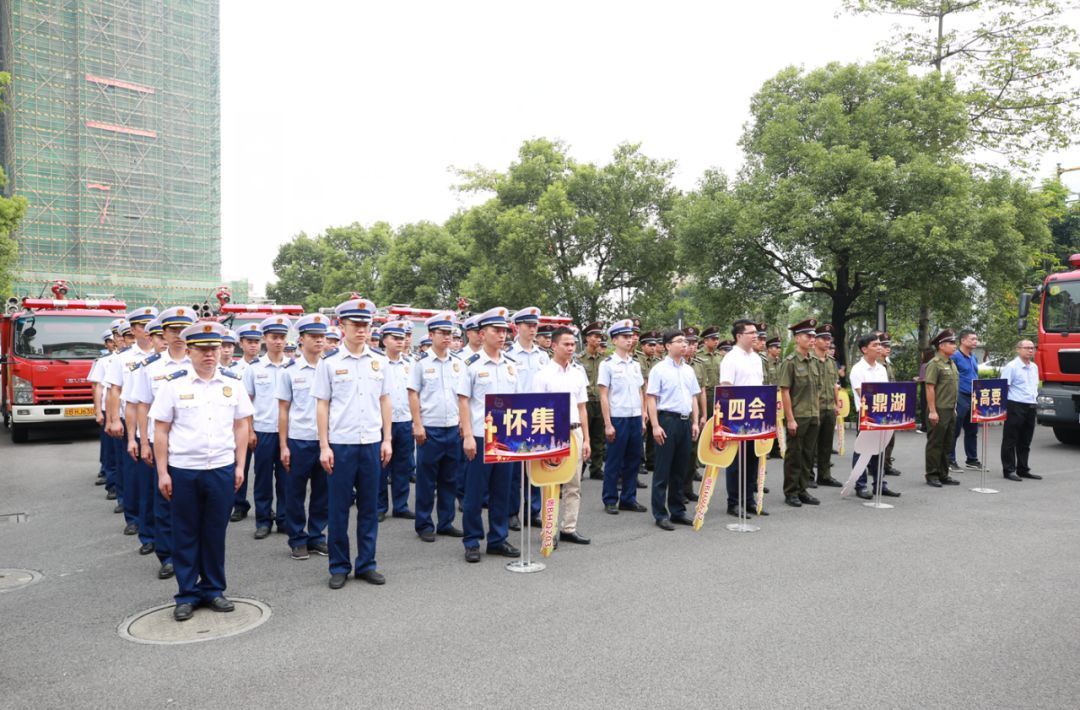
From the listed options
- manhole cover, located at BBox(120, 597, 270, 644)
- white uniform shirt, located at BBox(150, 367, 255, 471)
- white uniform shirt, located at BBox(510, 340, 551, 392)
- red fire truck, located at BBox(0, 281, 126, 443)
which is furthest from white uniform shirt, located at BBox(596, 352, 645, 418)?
red fire truck, located at BBox(0, 281, 126, 443)

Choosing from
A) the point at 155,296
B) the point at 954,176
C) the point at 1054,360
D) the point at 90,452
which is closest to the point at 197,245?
the point at 155,296

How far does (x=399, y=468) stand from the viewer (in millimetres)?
7859

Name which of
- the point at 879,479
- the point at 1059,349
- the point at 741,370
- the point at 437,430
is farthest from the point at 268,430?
the point at 1059,349

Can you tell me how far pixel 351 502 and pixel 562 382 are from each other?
211 centimetres

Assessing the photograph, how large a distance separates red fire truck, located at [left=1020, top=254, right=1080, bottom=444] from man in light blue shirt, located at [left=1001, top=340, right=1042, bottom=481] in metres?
2.76

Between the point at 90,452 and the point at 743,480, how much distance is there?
11.0 m

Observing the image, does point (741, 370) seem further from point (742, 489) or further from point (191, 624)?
point (191, 624)

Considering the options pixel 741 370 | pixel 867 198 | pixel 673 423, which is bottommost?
pixel 673 423

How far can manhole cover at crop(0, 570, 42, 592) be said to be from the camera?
17.8ft

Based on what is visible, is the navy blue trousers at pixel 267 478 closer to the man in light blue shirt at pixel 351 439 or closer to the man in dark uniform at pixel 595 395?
the man in light blue shirt at pixel 351 439

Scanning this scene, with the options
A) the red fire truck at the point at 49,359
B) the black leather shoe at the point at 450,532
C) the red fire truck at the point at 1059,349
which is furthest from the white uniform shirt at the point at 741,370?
the red fire truck at the point at 49,359

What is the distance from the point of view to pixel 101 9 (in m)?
34.7

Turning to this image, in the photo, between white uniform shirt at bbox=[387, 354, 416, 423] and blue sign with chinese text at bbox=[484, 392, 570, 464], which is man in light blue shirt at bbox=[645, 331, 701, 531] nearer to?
blue sign with chinese text at bbox=[484, 392, 570, 464]

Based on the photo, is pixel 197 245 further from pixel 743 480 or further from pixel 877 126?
pixel 743 480
